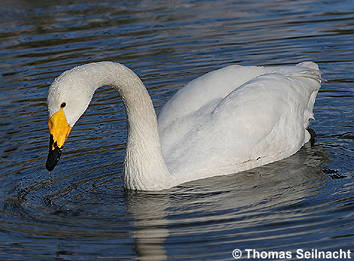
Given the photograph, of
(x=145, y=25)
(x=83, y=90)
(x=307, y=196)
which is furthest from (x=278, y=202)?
(x=145, y=25)

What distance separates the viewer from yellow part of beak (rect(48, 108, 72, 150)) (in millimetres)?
7922

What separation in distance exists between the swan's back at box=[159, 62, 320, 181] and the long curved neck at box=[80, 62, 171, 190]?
23cm

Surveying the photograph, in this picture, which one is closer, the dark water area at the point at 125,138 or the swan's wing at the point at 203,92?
the dark water area at the point at 125,138

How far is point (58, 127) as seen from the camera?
7.96 metres

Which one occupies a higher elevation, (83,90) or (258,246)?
(83,90)

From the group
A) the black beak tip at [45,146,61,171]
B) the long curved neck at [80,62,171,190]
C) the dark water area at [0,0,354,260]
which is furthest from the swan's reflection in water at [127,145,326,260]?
the black beak tip at [45,146,61,171]

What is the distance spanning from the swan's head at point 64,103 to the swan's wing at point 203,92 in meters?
1.73

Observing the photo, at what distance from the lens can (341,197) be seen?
26.9 feet

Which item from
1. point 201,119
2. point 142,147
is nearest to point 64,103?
point 142,147

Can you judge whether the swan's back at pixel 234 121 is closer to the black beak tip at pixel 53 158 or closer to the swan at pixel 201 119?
the swan at pixel 201 119

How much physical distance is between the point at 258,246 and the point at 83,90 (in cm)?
209

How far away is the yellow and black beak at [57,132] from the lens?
26.0 ft

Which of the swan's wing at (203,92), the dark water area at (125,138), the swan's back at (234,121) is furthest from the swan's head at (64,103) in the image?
the swan's wing at (203,92)

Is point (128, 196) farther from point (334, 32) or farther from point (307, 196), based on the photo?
point (334, 32)
